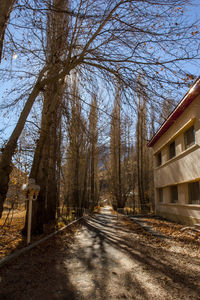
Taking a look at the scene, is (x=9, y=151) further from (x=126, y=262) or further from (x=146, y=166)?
(x=146, y=166)

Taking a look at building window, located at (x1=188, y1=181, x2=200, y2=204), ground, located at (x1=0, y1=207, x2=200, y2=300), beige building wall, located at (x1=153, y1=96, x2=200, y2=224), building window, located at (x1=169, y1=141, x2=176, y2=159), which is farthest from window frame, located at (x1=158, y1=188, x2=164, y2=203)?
ground, located at (x1=0, y1=207, x2=200, y2=300)

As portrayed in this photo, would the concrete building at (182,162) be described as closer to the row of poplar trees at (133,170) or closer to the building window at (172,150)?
the building window at (172,150)

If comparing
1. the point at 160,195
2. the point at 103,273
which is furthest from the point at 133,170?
the point at 103,273

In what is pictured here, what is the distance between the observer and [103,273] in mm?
4422

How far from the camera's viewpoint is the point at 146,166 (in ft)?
92.3

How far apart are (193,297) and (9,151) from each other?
477cm

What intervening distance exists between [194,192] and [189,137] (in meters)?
2.77

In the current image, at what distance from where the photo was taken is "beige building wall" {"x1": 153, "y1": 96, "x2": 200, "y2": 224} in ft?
34.4

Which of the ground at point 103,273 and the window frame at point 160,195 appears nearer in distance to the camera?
the ground at point 103,273

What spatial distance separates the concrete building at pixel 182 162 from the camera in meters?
10.4

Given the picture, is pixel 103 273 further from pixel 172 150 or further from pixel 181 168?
pixel 172 150

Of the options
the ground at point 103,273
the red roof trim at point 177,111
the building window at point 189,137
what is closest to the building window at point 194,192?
the building window at point 189,137

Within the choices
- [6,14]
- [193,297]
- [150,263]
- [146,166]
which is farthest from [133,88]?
[146,166]

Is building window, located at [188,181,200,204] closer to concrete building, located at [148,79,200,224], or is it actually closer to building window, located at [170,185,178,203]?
concrete building, located at [148,79,200,224]
